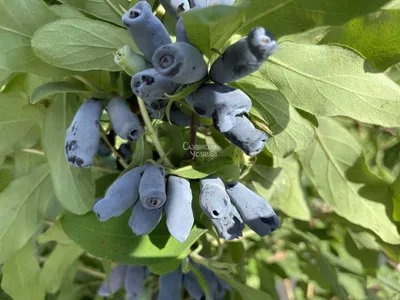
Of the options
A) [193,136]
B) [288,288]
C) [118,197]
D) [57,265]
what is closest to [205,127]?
[193,136]

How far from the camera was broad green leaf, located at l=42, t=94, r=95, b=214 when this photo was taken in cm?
63

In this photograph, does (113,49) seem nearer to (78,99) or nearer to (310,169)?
(78,99)

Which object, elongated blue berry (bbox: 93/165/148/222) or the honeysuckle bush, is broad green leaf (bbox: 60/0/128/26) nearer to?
the honeysuckle bush

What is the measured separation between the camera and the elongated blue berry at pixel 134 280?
0.77 meters

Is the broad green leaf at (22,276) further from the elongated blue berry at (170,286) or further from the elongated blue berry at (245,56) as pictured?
the elongated blue berry at (245,56)

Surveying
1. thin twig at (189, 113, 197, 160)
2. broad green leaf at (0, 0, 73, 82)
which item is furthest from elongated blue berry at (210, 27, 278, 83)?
broad green leaf at (0, 0, 73, 82)

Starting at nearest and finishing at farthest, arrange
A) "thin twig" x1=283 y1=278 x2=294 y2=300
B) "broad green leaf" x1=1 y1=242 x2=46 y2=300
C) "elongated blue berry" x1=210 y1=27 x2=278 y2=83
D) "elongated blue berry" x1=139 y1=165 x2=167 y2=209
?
"elongated blue berry" x1=210 y1=27 x2=278 y2=83 → "elongated blue berry" x1=139 y1=165 x2=167 y2=209 → "broad green leaf" x1=1 y1=242 x2=46 y2=300 → "thin twig" x1=283 y1=278 x2=294 y2=300

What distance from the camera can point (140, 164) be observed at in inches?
22.2

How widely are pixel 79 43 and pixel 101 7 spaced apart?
0.25 ft

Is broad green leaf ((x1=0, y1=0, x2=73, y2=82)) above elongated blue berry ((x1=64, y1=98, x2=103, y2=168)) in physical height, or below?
above

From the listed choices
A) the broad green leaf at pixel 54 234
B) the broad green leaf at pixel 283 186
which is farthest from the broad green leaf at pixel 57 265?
the broad green leaf at pixel 283 186

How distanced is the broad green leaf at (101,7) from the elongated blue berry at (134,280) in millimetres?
404

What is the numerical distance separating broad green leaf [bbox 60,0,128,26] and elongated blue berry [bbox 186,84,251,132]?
18cm

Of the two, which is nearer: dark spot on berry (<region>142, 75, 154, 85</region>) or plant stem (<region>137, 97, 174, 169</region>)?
dark spot on berry (<region>142, 75, 154, 85</region>)
